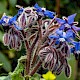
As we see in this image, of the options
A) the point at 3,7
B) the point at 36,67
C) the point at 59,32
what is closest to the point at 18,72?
the point at 36,67

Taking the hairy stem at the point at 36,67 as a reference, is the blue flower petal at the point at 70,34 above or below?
above

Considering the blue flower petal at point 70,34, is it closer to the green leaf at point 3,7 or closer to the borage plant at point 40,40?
the borage plant at point 40,40

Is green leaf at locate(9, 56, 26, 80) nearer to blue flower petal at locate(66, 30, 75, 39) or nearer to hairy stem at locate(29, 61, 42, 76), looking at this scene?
hairy stem at locate(29, 61, 42, 76)

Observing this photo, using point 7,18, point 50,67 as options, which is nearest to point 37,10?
point 7,18

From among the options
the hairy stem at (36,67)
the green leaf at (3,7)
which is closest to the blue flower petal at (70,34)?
the hairy stem at (36,67)

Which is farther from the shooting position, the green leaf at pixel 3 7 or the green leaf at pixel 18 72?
the green leaf at pixel 3 7

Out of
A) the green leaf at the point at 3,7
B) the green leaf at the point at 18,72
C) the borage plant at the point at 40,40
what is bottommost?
the green leaf at the point at 18,72

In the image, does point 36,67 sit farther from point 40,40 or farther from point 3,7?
point 3,7

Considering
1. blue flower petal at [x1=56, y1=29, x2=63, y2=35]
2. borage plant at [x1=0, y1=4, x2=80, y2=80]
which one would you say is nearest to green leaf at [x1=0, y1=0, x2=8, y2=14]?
borage plant at [x1=0, y1=4, x2=80, y2=80]

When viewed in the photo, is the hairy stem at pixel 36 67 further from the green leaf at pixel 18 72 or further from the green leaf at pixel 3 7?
the green leaf at pixel 3 7
